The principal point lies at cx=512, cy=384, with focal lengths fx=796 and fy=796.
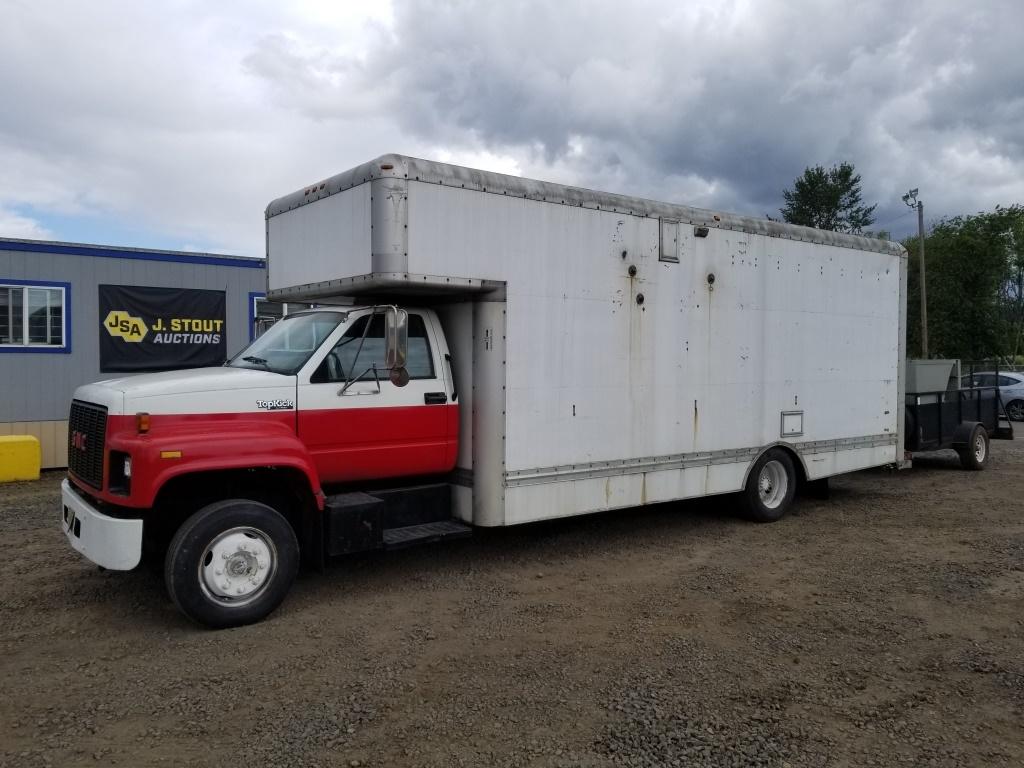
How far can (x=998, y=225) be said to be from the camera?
39406 millimetres

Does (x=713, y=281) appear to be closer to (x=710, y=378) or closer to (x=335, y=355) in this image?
(x=710, y=378)

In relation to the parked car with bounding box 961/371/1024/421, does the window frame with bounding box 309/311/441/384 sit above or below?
A: above

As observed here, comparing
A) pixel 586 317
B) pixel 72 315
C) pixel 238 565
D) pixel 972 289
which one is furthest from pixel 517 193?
pixel 972 289

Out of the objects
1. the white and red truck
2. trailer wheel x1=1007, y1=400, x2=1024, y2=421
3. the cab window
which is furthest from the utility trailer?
trailer wheel x1=1007, y1=400, x2=1024, y2=421

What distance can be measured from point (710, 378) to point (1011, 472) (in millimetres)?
7847

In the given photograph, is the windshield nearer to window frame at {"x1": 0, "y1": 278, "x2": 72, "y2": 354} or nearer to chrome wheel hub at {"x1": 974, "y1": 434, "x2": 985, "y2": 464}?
window frame at {"x1": 0, "y1": 278, "x2": 72, "y2": 354}

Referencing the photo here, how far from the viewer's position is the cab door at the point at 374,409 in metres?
5.94

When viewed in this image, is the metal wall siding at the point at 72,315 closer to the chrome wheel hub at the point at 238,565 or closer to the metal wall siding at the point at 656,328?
the chrome wheel hub at the point at 238,565

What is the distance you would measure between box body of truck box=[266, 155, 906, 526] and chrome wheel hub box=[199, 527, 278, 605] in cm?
181

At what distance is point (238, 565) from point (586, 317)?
3526 millimetres

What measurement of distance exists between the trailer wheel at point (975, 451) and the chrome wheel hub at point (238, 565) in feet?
38.2

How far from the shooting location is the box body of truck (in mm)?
6266

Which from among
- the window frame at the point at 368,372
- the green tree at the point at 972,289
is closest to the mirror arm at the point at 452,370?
the window frame at the point at 368,372

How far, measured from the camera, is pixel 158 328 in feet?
43.3
